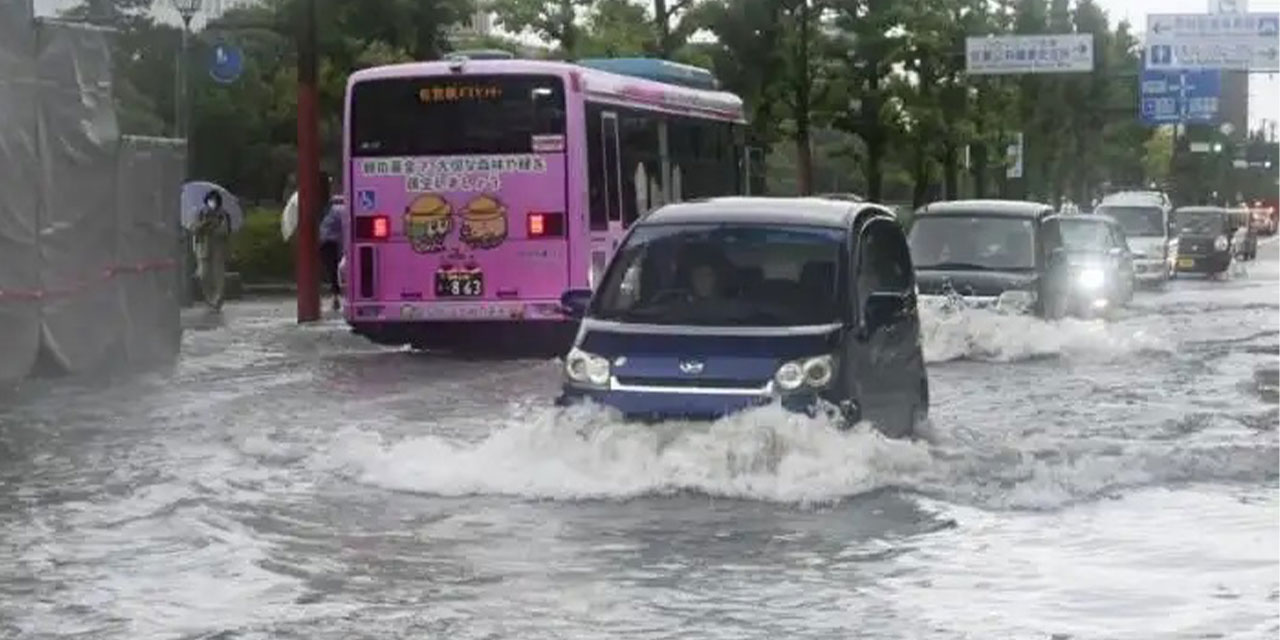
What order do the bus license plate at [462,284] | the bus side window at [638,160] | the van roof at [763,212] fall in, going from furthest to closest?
the bus side window at [638,160] < the bus license plate at [462,284] < the van roof at [763,212]

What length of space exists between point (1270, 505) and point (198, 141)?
133 ft

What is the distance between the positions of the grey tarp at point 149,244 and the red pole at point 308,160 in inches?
225

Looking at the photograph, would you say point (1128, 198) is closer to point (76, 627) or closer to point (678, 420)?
point (678, 420)

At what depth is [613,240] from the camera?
83.3 ft

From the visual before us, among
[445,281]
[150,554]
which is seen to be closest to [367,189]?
[445,281]

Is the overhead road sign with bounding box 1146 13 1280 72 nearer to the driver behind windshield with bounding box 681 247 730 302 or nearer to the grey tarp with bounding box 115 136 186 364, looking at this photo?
the grey tarp with bounding box 115 136 186 364

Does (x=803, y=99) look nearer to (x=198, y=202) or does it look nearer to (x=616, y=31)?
(x=616, y=31)

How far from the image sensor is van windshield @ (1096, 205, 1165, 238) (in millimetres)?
50188

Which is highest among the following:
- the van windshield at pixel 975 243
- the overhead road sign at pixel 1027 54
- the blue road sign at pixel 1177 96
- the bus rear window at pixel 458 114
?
the overhead road sign at pixel 1027 54

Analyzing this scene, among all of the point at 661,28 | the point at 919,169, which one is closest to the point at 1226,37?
the point at 919,169

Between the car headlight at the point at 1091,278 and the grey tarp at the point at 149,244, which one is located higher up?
the grey tarp at the point at 149,244

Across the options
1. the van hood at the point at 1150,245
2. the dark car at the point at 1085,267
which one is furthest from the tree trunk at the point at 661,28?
the dark car at the point at 1085,267

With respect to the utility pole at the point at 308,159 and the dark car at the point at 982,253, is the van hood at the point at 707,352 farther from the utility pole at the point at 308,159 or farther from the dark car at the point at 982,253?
the utility pole at the point at 308,159

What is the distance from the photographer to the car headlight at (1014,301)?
25.4 metres
